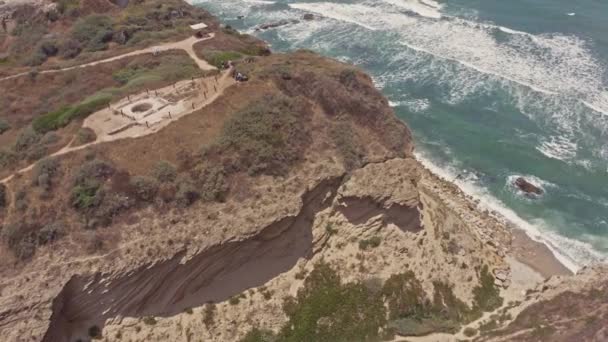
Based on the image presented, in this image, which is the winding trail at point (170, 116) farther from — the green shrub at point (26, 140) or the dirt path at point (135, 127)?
the green shrub at point (26, 140)

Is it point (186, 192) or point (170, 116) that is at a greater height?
point (170, 116)

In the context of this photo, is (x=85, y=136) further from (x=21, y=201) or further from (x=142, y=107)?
(x=21, y=201)

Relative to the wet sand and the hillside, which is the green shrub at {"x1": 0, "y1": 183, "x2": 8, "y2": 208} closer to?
the hillside

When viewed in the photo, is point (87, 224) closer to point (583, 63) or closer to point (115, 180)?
point (115, 180)

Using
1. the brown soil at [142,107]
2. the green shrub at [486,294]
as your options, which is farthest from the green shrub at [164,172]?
the green shrub at [486,294]

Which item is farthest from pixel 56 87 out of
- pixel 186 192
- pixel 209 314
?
pixel 209 314

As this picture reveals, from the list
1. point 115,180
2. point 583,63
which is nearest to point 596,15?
point 583,63
